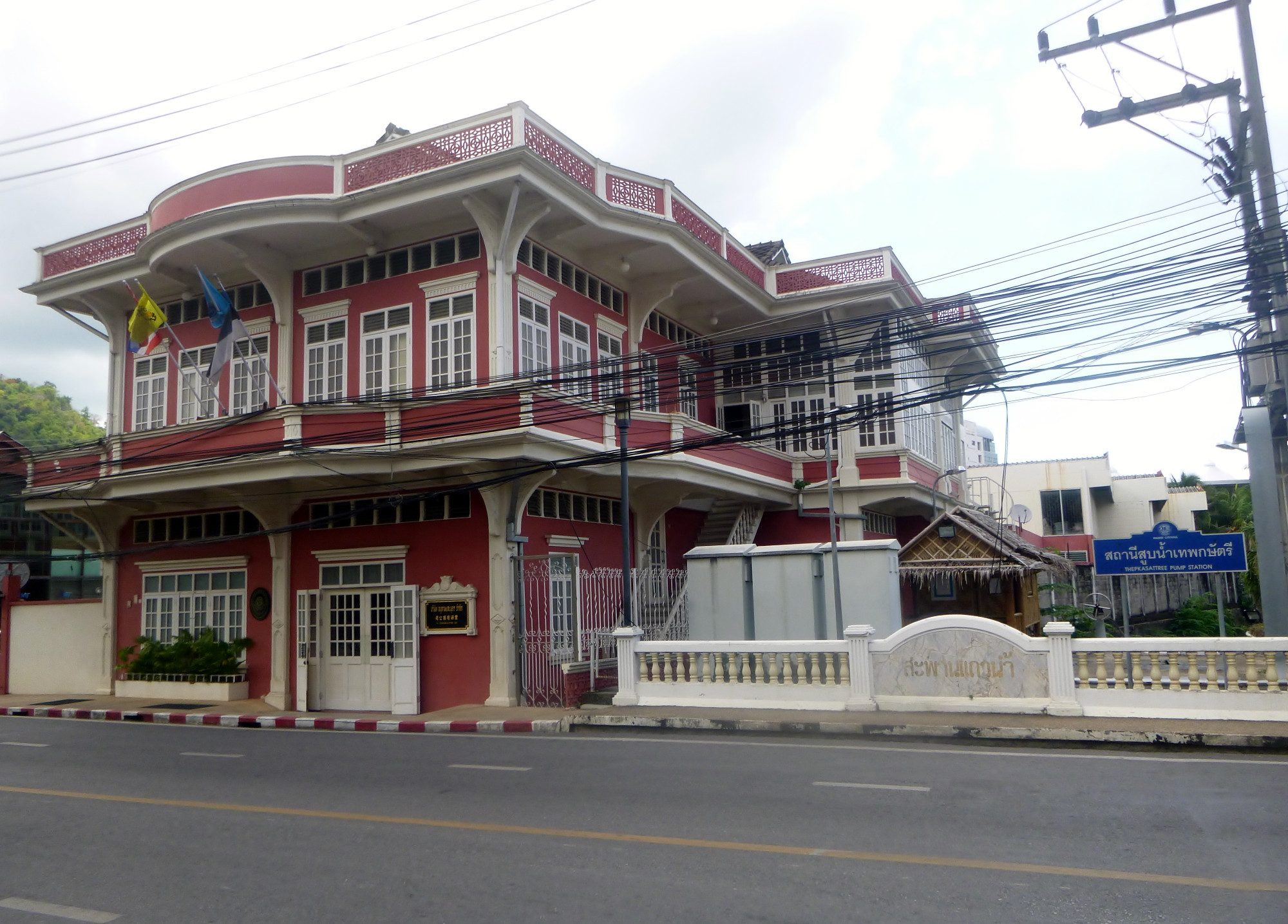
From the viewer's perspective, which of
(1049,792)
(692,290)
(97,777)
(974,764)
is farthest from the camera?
(692,290)

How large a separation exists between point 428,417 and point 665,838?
10003 mm

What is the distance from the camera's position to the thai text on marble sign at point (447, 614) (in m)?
16.5

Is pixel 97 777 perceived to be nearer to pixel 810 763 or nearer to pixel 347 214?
pixel 810 763

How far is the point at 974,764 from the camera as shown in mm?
9586

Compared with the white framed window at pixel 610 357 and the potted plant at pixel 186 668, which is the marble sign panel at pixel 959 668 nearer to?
the white framed window at pixel 610 357

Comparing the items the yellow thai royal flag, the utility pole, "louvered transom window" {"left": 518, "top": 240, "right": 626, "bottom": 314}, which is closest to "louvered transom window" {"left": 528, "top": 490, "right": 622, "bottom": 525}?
"louvered transom window" {"left": 518, "top": 240, "right": 626, "bottom": 314}

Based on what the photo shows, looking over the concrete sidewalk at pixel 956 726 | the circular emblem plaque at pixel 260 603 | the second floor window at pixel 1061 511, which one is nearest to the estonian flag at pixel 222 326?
the circular emblem plaque at pixel 260 603

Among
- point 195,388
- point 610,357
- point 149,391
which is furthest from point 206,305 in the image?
point 610,357

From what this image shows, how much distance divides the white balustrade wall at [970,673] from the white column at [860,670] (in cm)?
2

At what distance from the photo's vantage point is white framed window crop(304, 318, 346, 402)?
18109mm

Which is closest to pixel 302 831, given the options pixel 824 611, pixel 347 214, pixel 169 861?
pixel 169 861

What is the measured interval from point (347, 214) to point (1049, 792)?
13.6 metres

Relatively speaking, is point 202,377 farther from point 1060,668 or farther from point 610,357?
point 1060,668

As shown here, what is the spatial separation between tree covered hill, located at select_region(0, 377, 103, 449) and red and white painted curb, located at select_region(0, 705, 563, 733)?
32.0m
